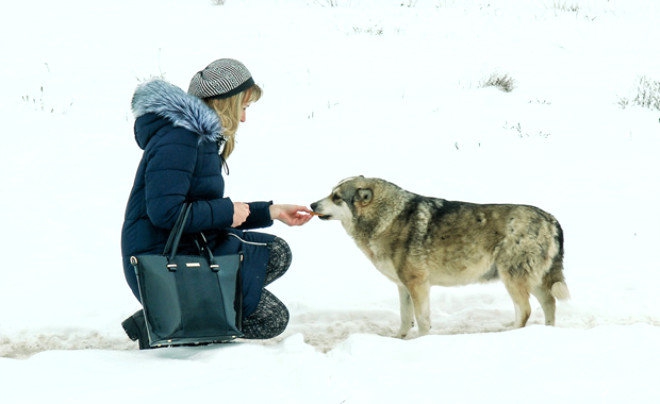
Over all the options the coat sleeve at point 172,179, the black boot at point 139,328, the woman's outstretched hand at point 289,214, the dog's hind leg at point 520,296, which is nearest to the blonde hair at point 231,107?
the coat sleeve at point 172,179

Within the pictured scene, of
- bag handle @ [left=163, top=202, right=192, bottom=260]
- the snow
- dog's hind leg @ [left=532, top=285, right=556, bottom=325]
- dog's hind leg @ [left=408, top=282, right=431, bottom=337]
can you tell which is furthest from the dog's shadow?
bag handle @ [left=163, top=202, right=192, bottom=260]

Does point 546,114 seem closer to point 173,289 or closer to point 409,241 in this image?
point 409,241

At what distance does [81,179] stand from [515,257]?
5.12 meters

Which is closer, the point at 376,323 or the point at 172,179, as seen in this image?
the point at 172,179

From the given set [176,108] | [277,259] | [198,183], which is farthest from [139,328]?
[176,108]

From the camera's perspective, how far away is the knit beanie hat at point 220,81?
170 inches

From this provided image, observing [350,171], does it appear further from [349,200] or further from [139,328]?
[139,328]

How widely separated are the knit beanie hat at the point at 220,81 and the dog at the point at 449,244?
57.6 inches

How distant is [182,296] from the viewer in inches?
157

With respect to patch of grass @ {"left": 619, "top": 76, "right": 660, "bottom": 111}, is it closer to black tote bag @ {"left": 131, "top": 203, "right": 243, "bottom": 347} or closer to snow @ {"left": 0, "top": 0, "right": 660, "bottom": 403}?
snow @ {"left": 0, "top": 0, "right": 660, "bottom": 403}

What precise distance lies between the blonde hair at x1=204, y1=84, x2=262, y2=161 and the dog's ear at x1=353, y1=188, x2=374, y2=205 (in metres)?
1.42

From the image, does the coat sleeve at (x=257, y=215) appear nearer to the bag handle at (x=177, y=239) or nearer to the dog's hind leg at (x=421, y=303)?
the bag handle at (x=177, y=239)

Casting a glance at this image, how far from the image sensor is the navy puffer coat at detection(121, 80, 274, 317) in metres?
4.04

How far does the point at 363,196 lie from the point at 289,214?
997mm
